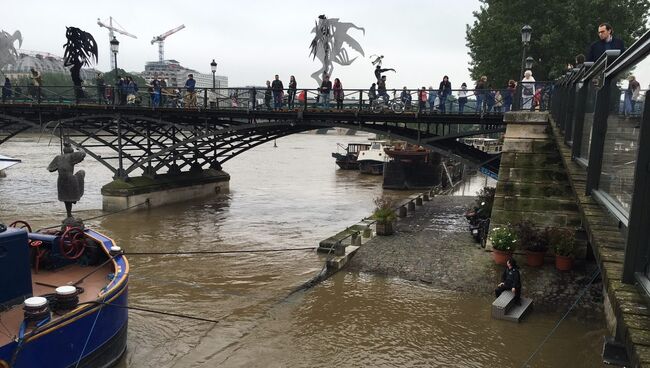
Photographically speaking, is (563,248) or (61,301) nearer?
(61,301)

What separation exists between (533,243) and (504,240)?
769 millimetres

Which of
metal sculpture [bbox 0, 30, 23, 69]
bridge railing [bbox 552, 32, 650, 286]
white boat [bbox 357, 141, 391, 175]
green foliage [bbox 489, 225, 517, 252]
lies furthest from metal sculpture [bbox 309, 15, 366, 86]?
metal sculpture [bbox 0, 30, 23, 69]

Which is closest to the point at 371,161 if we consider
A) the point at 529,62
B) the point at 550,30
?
the point at 550,30

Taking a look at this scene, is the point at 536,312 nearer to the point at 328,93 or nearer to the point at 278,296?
the point at 278,296

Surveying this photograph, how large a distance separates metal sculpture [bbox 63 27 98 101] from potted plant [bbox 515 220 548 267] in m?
25.6

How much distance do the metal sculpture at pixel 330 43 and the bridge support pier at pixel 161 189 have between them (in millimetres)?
10257

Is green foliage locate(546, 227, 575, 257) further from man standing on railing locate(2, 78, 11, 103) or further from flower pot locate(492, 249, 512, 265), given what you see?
man standing on railing locate(2, 78, 11, 103)

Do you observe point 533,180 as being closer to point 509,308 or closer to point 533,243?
point 533,243

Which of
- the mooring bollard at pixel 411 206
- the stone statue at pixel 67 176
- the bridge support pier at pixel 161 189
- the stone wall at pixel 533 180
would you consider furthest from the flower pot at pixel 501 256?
the bridge support pier at pixel 161 189

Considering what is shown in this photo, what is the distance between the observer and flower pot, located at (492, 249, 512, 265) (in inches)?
515

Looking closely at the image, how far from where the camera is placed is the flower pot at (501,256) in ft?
42.9

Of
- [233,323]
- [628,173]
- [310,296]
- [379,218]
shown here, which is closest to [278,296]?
[310,296]

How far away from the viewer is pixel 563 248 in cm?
1255

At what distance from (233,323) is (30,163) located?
4559 centimetres
